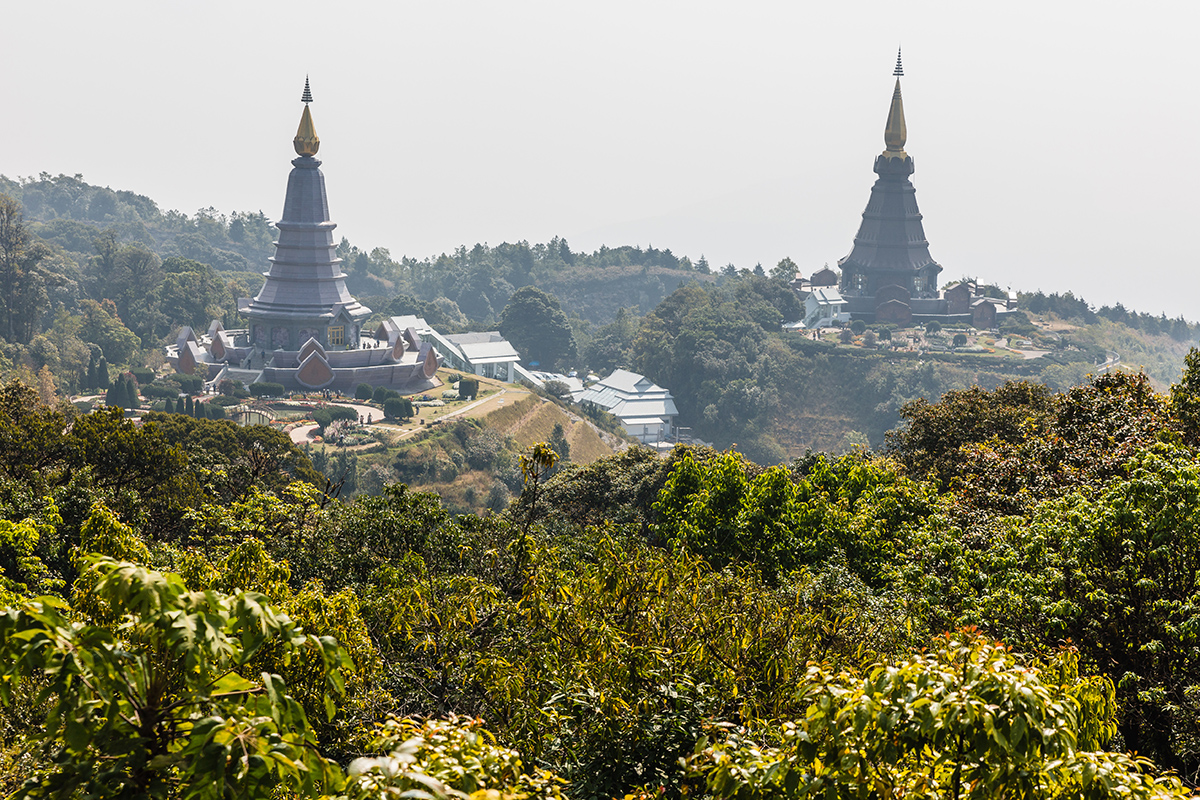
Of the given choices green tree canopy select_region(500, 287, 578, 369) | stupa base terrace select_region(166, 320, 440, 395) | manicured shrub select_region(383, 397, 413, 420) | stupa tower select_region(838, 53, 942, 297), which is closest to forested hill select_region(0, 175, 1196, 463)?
green tree canopy select_region(500, 287, 578, 369)

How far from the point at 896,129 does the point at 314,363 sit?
192ft

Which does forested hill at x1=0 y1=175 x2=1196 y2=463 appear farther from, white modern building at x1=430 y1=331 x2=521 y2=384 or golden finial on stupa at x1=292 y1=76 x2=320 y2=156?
golden finial on stupa at x1=292 y1=76 x2=320 y2=156

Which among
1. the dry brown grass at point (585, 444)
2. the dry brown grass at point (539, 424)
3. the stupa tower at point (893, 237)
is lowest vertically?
the dry brown grass at point (585, 444)

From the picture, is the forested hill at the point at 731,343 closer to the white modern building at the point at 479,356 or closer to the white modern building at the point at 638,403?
the white modern building at the point at 638,403

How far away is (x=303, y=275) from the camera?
71438 mm

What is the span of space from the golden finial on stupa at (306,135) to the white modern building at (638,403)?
96.0 feet

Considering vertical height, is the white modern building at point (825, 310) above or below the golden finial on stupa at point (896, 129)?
below

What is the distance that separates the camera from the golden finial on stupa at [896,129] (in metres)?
94.4

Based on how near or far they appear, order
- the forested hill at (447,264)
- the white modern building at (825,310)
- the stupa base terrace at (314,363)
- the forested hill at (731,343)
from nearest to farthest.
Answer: the stupa base terrace at (314,363), the forested hill at (731,343), the white modern building at (825,310), the forested hill at (447,264)

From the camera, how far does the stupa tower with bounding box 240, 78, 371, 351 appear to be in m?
71.0

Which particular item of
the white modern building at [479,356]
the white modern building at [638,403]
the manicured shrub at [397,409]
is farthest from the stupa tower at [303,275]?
the white modern building at [638,403]

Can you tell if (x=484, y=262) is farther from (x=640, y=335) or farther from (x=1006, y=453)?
(x=1006, y=453)

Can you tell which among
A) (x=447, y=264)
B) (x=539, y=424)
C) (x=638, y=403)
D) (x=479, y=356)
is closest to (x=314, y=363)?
(x=539, y=424)

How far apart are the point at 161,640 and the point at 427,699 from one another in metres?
6.13
